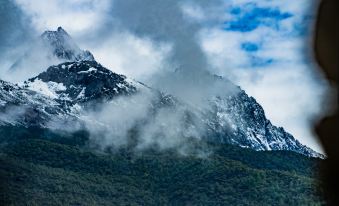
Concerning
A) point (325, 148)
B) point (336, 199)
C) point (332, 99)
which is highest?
point (332, 99)

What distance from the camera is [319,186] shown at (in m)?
3.44

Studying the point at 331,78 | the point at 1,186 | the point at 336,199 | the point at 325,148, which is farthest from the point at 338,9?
the point at 1,186

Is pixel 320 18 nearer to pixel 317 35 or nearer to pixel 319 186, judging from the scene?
pixel 317 35

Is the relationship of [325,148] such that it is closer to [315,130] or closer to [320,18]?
[315,130]

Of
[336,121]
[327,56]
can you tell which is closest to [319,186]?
[336,121]

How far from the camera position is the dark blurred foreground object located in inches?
123

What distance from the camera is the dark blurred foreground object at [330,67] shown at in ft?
10.2

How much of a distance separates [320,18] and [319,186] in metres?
0.77

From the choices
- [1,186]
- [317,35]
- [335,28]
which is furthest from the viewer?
[1,186]

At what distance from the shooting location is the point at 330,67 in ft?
10.4

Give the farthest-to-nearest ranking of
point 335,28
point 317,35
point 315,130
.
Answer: point 315,130, point 317,35, point 335,28

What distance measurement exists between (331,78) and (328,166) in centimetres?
41

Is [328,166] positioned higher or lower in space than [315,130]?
lower

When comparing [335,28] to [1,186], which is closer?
[335,28]
